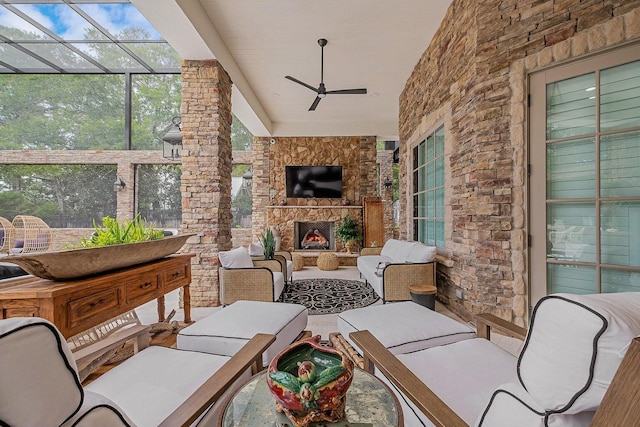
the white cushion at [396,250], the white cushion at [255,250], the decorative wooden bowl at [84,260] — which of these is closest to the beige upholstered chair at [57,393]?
the decorative wooden bowl at [84,260]

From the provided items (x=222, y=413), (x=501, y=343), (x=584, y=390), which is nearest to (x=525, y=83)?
(x=501, y=343)

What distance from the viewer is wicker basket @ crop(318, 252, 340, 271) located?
6254 mm

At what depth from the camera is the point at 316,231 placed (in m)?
7.52

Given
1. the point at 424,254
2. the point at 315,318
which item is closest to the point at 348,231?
the point at 424,254

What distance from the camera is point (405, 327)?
1.71 m

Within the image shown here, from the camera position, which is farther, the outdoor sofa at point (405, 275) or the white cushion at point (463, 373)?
the outdoor sofa at point (405, 275)

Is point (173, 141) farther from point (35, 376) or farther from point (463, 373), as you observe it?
point (463, 373)

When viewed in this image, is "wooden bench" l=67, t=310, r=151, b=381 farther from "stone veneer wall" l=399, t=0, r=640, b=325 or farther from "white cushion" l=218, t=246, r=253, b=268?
"stone veneer wall" l=399, t=0, r=640, b=325

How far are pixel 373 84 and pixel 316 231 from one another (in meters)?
3.69

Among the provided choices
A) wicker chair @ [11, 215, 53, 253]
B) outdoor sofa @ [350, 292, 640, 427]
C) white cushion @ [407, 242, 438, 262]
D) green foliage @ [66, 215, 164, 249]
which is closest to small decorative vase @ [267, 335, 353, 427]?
outdoor sofa @ [350, 292, 640, 427]

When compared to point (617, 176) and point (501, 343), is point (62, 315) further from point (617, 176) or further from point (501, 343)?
point (617, 176)

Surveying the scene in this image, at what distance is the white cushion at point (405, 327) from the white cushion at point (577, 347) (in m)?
0.94

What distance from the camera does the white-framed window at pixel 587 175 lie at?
221 cm

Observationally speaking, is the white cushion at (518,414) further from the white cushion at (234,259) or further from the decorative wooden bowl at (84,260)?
the white cushion at (234,259)
